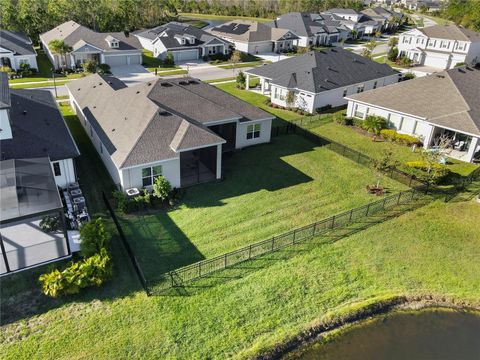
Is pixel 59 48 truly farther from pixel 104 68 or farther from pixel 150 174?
pixel 150 174

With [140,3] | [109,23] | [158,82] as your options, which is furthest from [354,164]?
[140,3]

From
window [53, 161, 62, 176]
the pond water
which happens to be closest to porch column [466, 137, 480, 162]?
the pond water

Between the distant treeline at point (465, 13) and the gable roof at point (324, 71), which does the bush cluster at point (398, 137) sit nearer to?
the gable roof at point (324, 71)

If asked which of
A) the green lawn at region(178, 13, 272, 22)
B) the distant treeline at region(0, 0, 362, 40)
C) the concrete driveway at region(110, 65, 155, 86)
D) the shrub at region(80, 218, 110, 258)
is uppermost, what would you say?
the distant treeline at region(0, 0, 362, 40)

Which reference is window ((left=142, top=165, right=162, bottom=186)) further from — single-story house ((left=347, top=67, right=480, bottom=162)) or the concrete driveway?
the concrete driveway

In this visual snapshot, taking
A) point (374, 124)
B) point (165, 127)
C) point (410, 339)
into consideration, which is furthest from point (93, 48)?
point (410, 339)
